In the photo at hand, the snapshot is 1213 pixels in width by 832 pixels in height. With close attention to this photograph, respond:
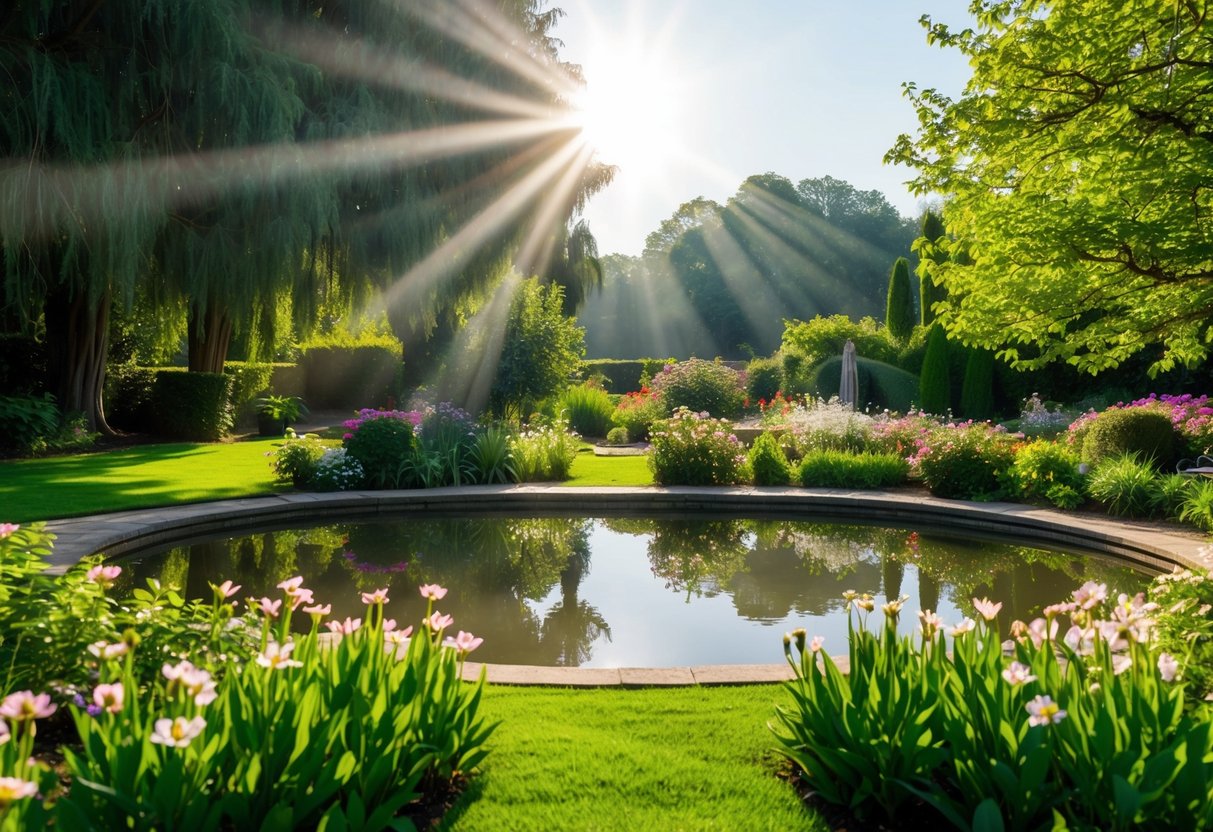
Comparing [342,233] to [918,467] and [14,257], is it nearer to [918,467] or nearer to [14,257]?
[14,257]

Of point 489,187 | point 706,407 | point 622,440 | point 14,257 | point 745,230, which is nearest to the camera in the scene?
point 14,257

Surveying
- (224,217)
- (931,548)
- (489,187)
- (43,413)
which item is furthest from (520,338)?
(931,548)

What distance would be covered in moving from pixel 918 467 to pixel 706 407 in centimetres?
757

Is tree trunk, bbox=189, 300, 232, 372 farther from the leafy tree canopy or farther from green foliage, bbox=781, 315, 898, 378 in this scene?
green foliage, bbox=781, 315, 898, 378

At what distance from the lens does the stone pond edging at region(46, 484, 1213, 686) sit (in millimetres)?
6828

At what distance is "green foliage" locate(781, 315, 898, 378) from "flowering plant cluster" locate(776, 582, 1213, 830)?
19.0m

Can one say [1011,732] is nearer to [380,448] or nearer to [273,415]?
[380,448]

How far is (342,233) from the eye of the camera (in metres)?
12.4

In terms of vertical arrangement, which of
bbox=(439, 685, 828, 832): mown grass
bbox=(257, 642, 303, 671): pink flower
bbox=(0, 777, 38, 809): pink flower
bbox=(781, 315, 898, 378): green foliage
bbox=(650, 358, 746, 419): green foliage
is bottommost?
bbox=(439, 685, 828, 832): mown grass

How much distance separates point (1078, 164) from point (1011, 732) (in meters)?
5.79

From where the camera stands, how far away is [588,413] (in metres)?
17.8

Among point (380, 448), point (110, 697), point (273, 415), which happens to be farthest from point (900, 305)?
point (110, 697)

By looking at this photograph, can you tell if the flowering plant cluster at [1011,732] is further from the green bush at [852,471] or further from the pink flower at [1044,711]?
the green bush at [852,471]

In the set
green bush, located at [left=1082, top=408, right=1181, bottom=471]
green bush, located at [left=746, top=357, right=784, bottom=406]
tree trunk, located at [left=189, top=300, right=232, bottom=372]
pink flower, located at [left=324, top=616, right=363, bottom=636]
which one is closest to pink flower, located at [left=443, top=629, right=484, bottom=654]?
pink flower, located at [left=324, top=616, right=363, bottom=636]
